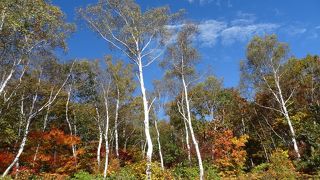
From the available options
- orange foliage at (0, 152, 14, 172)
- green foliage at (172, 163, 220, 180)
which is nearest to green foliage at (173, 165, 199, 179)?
green foliage at (172, 163, 220, 180)

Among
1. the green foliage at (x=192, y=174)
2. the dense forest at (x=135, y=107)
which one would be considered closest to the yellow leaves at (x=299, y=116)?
the dense forest at (x=135, y=107)

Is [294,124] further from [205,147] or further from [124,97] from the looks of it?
[124,97]

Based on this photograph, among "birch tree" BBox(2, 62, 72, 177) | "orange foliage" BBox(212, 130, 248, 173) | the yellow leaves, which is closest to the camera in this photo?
"birch tree" BBox(2, 62, 72, 177)

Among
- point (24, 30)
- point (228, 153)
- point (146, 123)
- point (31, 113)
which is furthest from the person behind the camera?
point (228, 153)

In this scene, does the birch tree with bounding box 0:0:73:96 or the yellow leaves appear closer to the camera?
the birch tree with bounding box 0:0:73:96

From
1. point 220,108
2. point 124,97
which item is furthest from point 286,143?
point 124,97

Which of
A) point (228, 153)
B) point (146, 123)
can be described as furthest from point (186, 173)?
point (228, 153)

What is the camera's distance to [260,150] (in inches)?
1607

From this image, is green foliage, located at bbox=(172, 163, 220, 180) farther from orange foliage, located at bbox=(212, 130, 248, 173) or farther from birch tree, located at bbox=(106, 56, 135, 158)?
birch tree, located at bbox=(106, 56, 135, 158)

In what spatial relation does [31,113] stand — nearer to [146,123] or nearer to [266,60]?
[146,123]

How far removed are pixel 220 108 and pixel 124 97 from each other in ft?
41.4

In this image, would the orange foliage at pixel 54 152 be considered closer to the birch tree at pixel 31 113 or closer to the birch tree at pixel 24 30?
the birch tree at pixel 31 113

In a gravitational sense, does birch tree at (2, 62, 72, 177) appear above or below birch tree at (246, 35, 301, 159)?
below

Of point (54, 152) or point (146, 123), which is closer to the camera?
point (146, 123)
